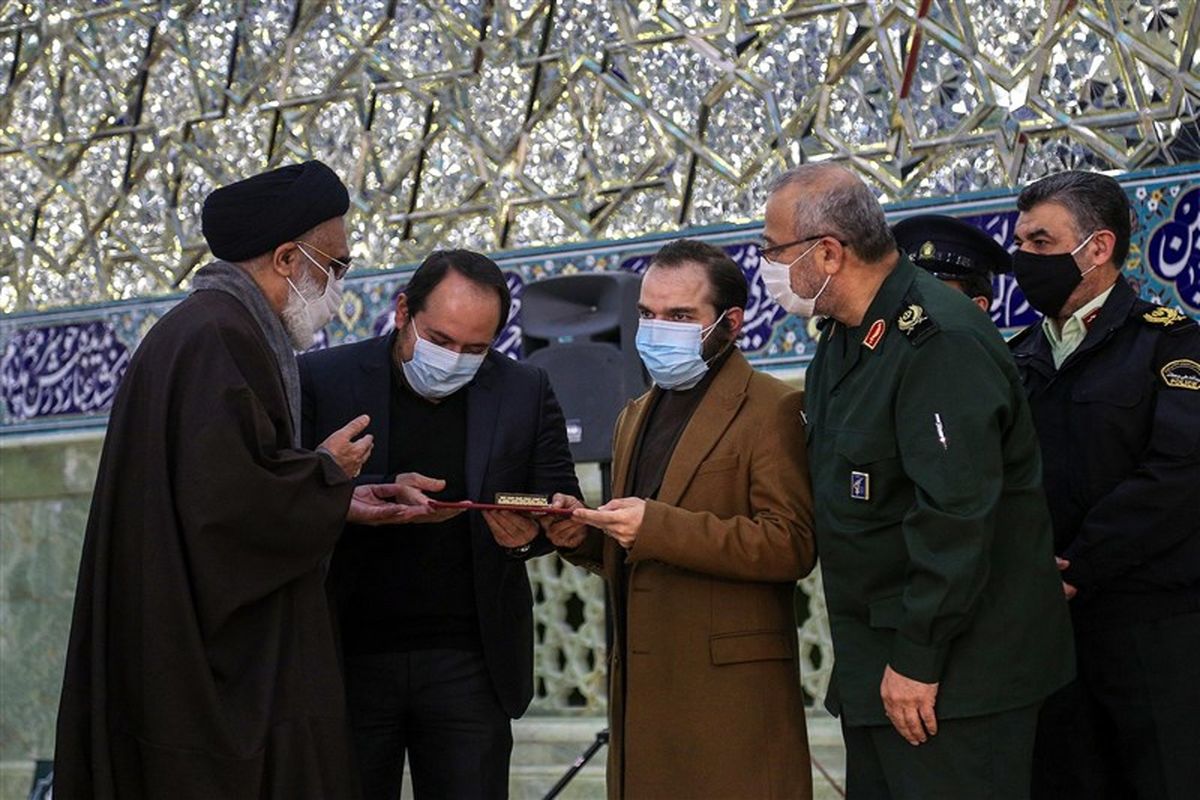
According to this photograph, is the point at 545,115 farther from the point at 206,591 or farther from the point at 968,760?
the point at 968,760

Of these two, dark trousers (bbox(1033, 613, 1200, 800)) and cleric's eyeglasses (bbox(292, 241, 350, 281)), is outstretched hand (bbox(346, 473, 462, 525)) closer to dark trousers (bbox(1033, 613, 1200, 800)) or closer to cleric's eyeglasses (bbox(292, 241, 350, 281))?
cleric's eyeglasses (bbox(292, 241, 350, 281))

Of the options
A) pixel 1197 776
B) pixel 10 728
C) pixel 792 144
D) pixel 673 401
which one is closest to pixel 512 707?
pixel 673 401

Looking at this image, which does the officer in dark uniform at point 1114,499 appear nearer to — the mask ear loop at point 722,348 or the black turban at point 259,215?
the mask ear loop at point 722,348

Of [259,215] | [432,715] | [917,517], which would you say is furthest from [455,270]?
[917,517]

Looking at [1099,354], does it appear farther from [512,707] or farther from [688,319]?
[512,707]

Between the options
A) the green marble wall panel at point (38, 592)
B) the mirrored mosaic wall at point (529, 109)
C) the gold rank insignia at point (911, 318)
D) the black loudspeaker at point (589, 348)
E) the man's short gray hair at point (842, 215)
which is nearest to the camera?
the gold rank insignia at point (911, 318)

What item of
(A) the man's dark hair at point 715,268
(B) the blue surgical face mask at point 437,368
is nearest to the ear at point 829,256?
(A) the man's dark hair at point 715,268

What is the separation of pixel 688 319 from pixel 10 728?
12.4 feet

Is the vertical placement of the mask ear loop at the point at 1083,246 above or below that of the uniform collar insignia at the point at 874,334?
above

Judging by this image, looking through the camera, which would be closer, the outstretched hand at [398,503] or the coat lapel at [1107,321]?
the outstretched hand at [398,503]

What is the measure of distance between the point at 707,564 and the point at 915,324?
0.54m

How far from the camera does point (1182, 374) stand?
300 cm

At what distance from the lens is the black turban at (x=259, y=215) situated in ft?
9.41

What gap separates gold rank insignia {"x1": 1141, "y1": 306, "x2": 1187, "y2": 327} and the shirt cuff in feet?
2.88
